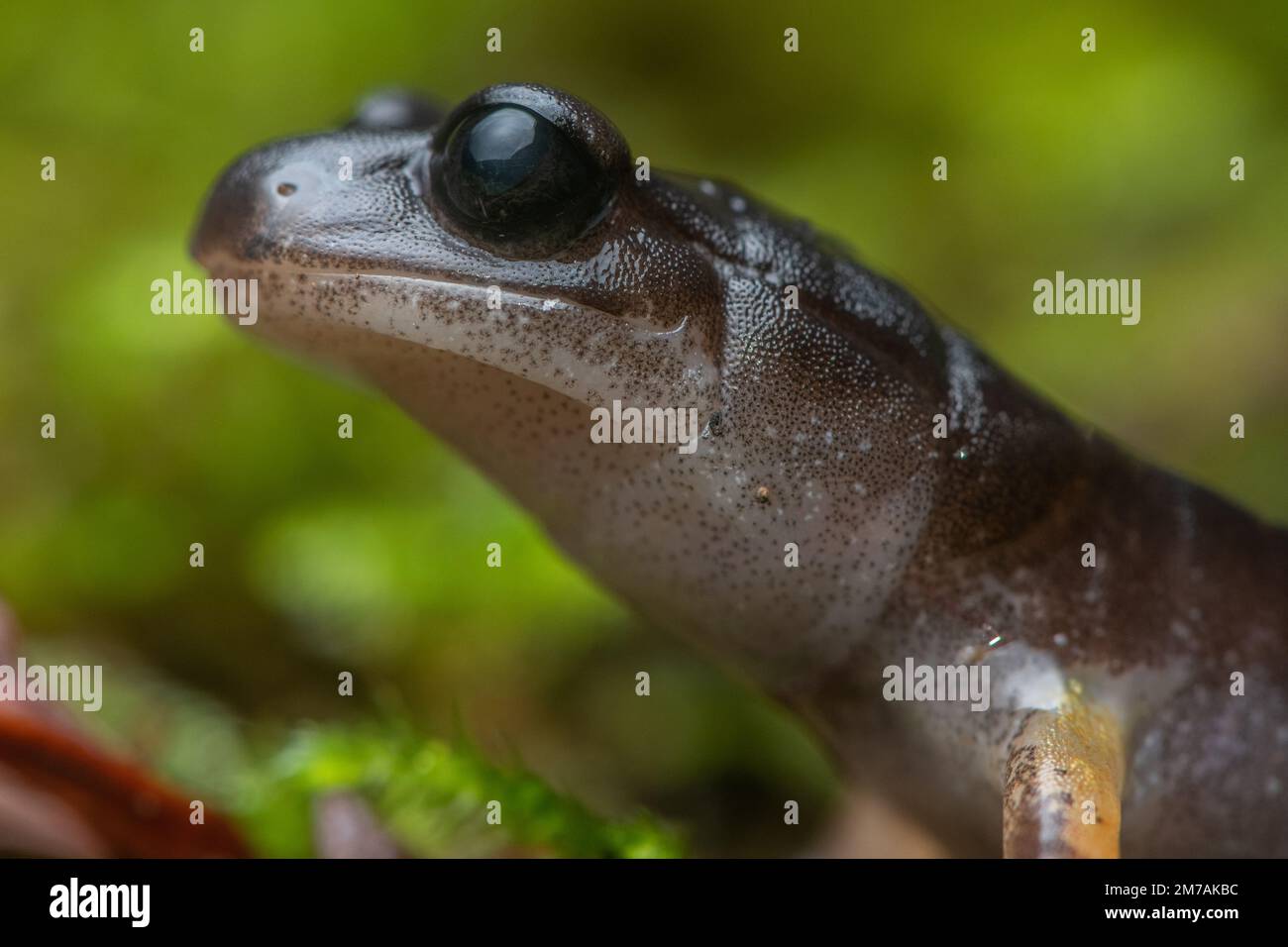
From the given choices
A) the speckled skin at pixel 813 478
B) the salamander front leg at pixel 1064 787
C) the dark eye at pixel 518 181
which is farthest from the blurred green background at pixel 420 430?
the dark eye at pixel 518 181

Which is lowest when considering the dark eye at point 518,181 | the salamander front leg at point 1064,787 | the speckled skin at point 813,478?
the salamander front leg at point 1064,787

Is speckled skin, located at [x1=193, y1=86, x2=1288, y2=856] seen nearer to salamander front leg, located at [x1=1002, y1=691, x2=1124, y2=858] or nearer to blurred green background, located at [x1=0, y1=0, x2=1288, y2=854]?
salamander front leg, located at [x1=1002, y1=691, x2=1124, y2=858]

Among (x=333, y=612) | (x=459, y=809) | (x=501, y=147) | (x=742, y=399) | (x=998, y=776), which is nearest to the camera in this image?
(x=501, y=147)

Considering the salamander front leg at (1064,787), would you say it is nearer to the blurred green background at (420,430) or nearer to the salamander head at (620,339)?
the salamander head at (620,339)

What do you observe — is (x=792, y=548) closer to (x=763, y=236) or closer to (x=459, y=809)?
(x=763, y=236)

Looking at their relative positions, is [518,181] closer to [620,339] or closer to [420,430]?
[620,339]

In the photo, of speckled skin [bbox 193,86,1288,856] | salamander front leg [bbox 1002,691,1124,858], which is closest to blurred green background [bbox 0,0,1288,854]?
speckled skin [bbox 193,86,1288,856]

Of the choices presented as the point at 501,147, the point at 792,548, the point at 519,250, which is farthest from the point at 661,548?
the point at 501,147
